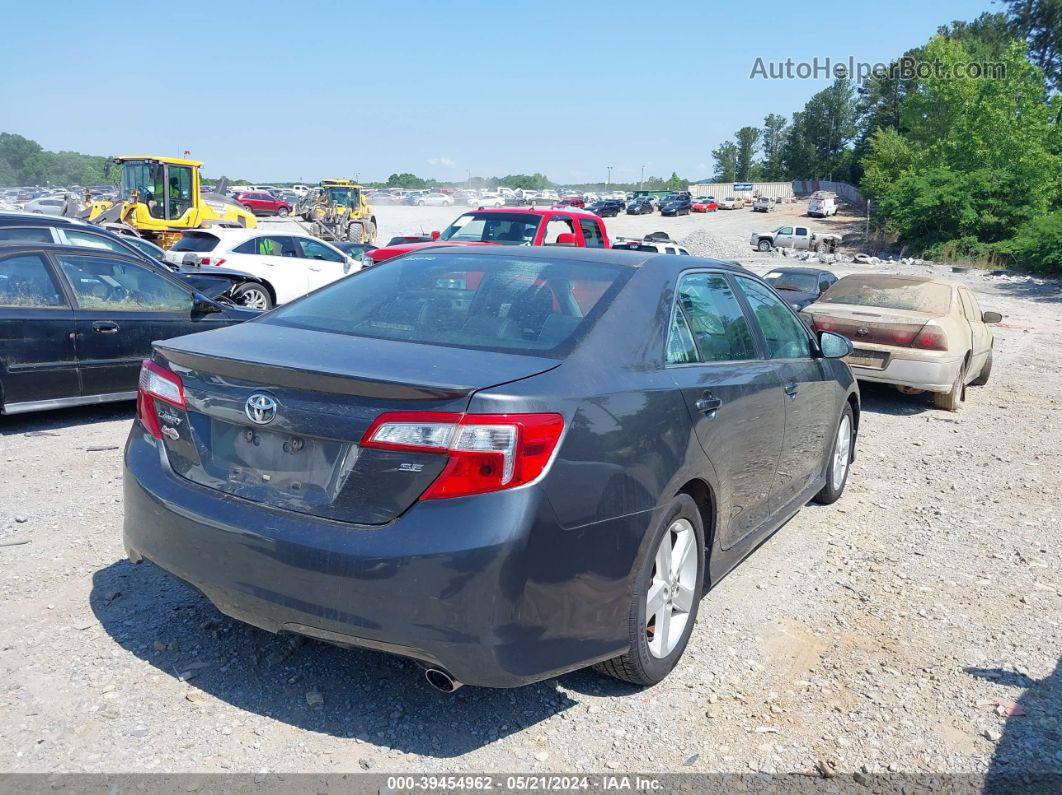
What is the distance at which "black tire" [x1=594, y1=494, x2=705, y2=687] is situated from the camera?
3.14 m

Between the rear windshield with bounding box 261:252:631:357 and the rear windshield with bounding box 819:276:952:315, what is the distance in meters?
7.06

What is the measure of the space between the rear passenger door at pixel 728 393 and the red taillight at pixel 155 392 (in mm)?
1882

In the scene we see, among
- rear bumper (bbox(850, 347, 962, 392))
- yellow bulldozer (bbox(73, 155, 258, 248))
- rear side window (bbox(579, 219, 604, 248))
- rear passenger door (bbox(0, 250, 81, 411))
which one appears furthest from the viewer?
yellow bulldozer (bbox(73, 155, 258, 248))

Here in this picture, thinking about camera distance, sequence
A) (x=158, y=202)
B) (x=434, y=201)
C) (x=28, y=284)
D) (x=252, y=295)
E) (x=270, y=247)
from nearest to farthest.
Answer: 1. (x=28, y=284)
2. (x=252, y=295)
3. (x=270, y=247)
4. (x=158, y=202)
5. (x=434, y=201)

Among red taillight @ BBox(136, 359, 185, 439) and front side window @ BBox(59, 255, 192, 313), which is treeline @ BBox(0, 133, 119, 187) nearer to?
front side window @ BBox(59, 255, 192, 313)

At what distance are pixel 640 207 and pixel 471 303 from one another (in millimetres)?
82258

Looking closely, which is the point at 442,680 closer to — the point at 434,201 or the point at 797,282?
the point at 797,282

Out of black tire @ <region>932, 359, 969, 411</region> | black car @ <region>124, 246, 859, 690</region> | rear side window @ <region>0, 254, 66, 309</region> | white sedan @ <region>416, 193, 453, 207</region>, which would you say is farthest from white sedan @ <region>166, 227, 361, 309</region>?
white sedan @ <region>416, 193, 453, 207</region>

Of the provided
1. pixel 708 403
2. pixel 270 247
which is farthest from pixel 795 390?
pixel 270 247

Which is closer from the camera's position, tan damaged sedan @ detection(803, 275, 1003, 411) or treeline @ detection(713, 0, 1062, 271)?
tan damaged sedan @ detection(803, 275, 1003, 411)

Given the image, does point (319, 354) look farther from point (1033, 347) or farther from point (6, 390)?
point (1033, 347)

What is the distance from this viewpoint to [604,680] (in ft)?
11.6

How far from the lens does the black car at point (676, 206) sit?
7850 cm

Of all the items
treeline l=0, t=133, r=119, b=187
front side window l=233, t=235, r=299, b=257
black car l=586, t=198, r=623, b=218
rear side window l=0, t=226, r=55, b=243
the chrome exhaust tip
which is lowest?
the chrome exhaust tip
